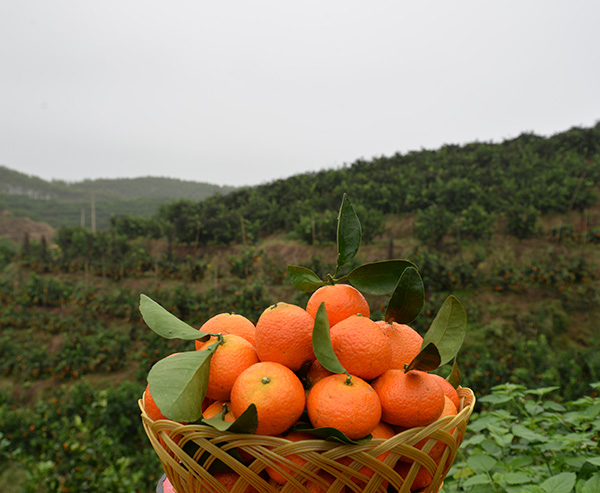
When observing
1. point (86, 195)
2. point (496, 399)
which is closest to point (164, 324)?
point (496, 399)

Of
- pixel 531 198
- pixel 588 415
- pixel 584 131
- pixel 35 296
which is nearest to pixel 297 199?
pixel 531 198

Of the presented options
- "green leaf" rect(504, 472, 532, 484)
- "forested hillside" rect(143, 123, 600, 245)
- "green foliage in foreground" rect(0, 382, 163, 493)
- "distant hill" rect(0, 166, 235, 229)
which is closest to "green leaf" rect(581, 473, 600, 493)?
"green leaf" rect(504, 472, 532, 484)

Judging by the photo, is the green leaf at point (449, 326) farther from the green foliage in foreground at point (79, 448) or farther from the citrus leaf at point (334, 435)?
the green foliage in foreground at point (79, 448)

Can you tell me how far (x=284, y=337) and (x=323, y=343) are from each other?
117 millimetres

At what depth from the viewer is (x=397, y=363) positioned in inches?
32.0

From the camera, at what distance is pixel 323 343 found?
2.14 ft

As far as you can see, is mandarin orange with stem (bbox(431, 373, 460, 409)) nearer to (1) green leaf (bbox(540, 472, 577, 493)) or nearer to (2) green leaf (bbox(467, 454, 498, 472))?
(1) green leaf (bbox(540, 472, 577, 493))

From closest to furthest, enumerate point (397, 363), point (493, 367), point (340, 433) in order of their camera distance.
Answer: point (340, 433) → point (397, 363) → point (493, 367)

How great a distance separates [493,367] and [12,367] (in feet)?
25.0

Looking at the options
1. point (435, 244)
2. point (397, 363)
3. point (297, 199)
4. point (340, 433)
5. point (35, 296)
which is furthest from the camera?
point (297, 199)

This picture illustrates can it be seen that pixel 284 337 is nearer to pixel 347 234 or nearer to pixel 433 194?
pixel 347 234

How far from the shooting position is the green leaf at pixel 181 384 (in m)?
0.61

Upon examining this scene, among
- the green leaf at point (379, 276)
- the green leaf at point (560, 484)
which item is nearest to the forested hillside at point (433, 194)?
the green leaf at point (560, 484)

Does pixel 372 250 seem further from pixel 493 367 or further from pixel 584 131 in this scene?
pixel 584 131
